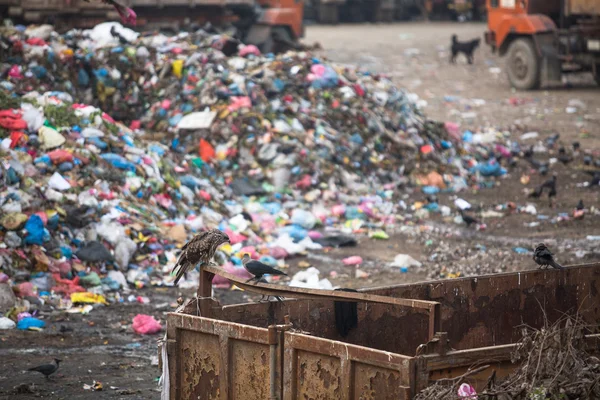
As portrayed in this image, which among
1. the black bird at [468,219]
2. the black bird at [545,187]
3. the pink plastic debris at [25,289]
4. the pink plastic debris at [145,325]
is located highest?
the black bird at [545,187]

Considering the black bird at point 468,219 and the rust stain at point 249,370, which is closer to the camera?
the rust stain at point 249,370

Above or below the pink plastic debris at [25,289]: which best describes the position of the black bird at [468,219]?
above

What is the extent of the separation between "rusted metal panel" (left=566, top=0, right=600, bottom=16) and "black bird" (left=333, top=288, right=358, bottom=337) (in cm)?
1350

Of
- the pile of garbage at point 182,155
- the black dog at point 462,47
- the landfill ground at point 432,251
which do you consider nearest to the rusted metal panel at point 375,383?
the landfill ground at point 432,251

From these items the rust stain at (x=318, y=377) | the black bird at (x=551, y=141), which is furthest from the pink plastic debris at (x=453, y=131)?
the rust stain at (x=318, y=377)

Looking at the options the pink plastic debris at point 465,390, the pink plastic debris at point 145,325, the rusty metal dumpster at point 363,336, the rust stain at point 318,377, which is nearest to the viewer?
the pink plastic debris at point 465,390

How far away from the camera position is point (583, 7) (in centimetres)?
1702

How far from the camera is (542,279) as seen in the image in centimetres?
555

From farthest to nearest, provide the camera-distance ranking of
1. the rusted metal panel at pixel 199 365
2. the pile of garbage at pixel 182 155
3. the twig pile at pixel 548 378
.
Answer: the pile of garbage at pixel 182 155 < the rusted metal panel at pixel 199 365 < the twig pile at pixel 548 378

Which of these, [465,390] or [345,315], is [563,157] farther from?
[465,390]

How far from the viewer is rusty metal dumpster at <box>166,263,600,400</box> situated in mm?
3916

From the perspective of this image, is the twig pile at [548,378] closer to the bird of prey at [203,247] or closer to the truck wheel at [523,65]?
the bird of prey at [203,247]

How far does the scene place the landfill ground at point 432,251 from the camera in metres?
6.30

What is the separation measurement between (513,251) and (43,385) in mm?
5204
